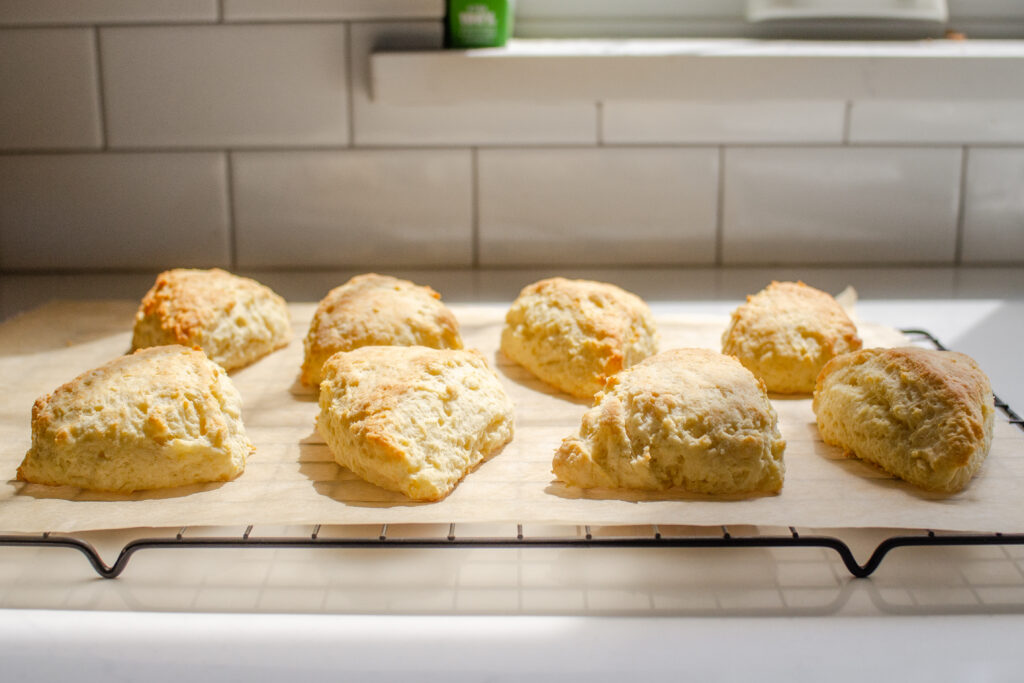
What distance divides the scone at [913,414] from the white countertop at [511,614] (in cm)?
10

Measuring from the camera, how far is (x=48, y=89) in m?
1.74

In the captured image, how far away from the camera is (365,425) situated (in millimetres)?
1030

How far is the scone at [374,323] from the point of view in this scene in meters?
1.30

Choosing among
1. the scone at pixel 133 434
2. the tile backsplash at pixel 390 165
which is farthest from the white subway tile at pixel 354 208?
the scone at pixel 133 434

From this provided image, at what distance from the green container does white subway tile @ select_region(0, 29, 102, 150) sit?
0.68 m

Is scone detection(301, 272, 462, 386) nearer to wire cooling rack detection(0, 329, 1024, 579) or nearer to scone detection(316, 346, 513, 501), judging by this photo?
scone detection(316, 346, 513, 501)

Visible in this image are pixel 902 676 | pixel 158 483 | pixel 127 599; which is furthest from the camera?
pixel 158 483

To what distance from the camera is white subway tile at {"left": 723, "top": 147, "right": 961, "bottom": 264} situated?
5.87ft

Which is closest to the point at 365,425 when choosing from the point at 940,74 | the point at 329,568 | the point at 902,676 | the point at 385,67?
the point at 329,568

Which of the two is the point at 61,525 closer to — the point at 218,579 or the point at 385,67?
the point at 218,579

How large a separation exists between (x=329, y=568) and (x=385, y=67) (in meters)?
0.90

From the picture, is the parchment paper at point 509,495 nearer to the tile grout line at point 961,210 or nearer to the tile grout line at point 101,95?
the tile grout line at point 101,95

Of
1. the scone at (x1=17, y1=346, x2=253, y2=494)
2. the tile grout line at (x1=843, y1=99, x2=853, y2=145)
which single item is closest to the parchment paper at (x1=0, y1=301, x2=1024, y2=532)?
the scone at (x1=17, y1=346, x2=253, y2=494)

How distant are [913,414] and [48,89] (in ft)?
5.08
